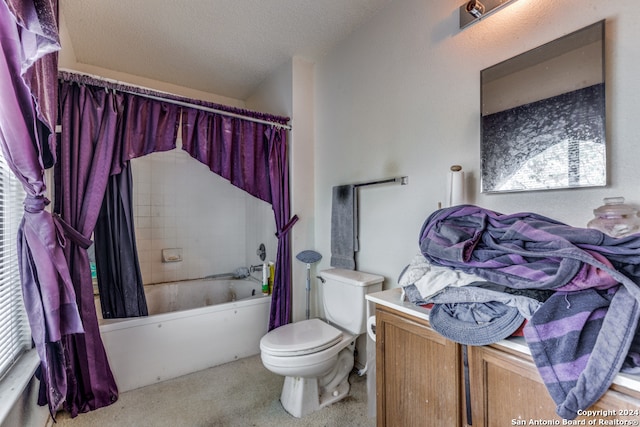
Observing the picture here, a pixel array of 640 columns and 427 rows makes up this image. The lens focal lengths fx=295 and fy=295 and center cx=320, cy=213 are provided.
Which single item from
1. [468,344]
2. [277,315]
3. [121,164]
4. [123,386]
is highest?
[121,164]

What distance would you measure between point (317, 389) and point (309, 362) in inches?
10.9

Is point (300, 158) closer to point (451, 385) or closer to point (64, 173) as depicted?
point (64, 173)

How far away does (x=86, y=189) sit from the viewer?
1767mm

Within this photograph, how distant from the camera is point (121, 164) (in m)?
1.91

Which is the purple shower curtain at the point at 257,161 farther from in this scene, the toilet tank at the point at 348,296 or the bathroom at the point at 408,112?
the toilet tank at the point at 348,296

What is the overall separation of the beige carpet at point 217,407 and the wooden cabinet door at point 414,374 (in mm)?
531

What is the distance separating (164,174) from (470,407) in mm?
2962

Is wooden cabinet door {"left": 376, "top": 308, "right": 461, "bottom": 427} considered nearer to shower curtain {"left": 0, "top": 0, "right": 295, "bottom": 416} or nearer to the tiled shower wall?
shower curtain {"left": 0, "top": 0, "right": 295, "bottom": 416}

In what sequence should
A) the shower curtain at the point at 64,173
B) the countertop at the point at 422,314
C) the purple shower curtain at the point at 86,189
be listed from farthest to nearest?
the purple shower curtain at the point at 86,189 < the shower curtain at the point at 64,173 < the countertop at the point at 422,314

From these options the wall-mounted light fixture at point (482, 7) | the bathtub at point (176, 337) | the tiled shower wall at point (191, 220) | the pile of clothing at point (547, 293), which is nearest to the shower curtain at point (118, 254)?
the bathtub at point (176, 337)

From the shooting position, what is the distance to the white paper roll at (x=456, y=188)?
1.36 meters

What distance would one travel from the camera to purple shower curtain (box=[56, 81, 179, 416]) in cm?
170

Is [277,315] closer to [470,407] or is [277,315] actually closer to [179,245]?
[179,245]

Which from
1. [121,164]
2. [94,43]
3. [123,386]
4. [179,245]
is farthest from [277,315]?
[94,43]
